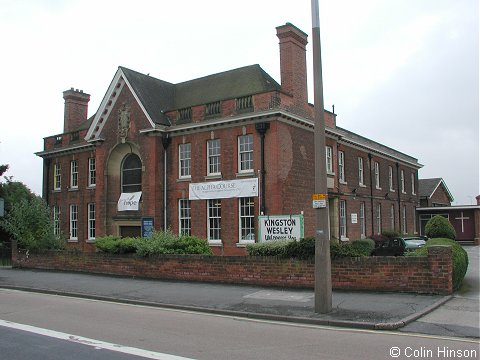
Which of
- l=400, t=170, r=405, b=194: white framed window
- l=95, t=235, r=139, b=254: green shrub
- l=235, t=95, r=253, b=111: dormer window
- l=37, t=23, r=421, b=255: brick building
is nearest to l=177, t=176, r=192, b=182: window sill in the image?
l=37, t=23, r=421, b=255: brick building

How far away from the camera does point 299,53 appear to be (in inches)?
998

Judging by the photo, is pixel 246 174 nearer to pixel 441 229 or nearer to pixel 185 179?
pixel 185 179

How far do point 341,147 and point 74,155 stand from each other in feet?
62.4

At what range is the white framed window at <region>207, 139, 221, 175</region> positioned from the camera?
84.9ft

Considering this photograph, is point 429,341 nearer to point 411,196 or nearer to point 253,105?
point 253,105

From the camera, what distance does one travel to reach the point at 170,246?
58.4 ft

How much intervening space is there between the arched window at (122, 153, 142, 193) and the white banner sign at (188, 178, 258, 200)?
13.8 feet

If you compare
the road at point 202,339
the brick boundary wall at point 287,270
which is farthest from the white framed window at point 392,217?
the road at point 202,339

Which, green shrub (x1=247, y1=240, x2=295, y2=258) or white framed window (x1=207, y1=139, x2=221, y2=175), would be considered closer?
green shrub (x1=247, y1=240, x2=295, y2=258)

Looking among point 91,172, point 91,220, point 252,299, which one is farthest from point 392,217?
point 252,299

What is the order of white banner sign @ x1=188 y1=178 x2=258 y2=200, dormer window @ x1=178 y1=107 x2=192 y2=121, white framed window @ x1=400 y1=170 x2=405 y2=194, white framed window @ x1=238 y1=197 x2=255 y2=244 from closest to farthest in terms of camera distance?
white banner sign @ x1=188 y1=178 x2=258 y2=200
white framed window @ x1=238 y1=197 x2=255 y2=244
dormer window @ x1=178 y1=107 x2=192 y2=121
white framed window @ x1=400 y1=170 x2=405 y2=194

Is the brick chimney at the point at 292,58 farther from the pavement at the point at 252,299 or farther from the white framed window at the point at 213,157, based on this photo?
the pavement at the point at 252,299

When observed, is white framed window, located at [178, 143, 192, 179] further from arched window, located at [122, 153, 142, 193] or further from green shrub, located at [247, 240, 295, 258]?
green shrub, located at [247, 240, 295, 258]

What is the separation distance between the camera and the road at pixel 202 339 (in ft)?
23.7
